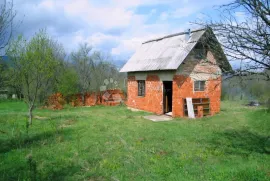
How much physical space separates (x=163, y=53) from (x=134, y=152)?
10.5 metres

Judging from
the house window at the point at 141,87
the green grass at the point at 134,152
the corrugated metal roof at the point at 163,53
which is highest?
the corrugated metal roof at the point at 163,53

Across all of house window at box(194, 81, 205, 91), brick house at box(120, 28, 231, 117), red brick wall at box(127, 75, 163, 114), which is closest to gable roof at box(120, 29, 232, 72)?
brick house at box(120, 28, 231, 117)

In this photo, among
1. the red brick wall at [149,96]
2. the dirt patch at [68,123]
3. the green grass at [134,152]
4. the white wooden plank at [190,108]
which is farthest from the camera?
the red brick wall at [149,96]

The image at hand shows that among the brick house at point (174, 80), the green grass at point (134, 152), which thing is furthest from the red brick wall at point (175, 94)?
the green grass at point (134, 152)

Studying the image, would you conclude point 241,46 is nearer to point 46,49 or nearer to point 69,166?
point 69,166

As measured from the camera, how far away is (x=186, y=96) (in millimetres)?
15336

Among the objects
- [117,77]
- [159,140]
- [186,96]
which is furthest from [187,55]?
[117,77]

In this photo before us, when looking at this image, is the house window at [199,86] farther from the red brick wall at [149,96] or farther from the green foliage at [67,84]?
the green foliage at [67,84]

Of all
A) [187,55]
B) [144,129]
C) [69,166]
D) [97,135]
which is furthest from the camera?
[187,55]

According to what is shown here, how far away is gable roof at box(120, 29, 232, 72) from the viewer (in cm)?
1466

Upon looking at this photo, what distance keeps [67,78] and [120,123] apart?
38.7 feet

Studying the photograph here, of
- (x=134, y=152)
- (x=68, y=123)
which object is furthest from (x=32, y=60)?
(x=134, y=152)

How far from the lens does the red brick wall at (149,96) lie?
16.2m

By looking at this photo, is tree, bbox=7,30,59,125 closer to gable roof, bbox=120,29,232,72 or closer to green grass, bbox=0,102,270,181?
green grass, bbox=0,102,270,181
